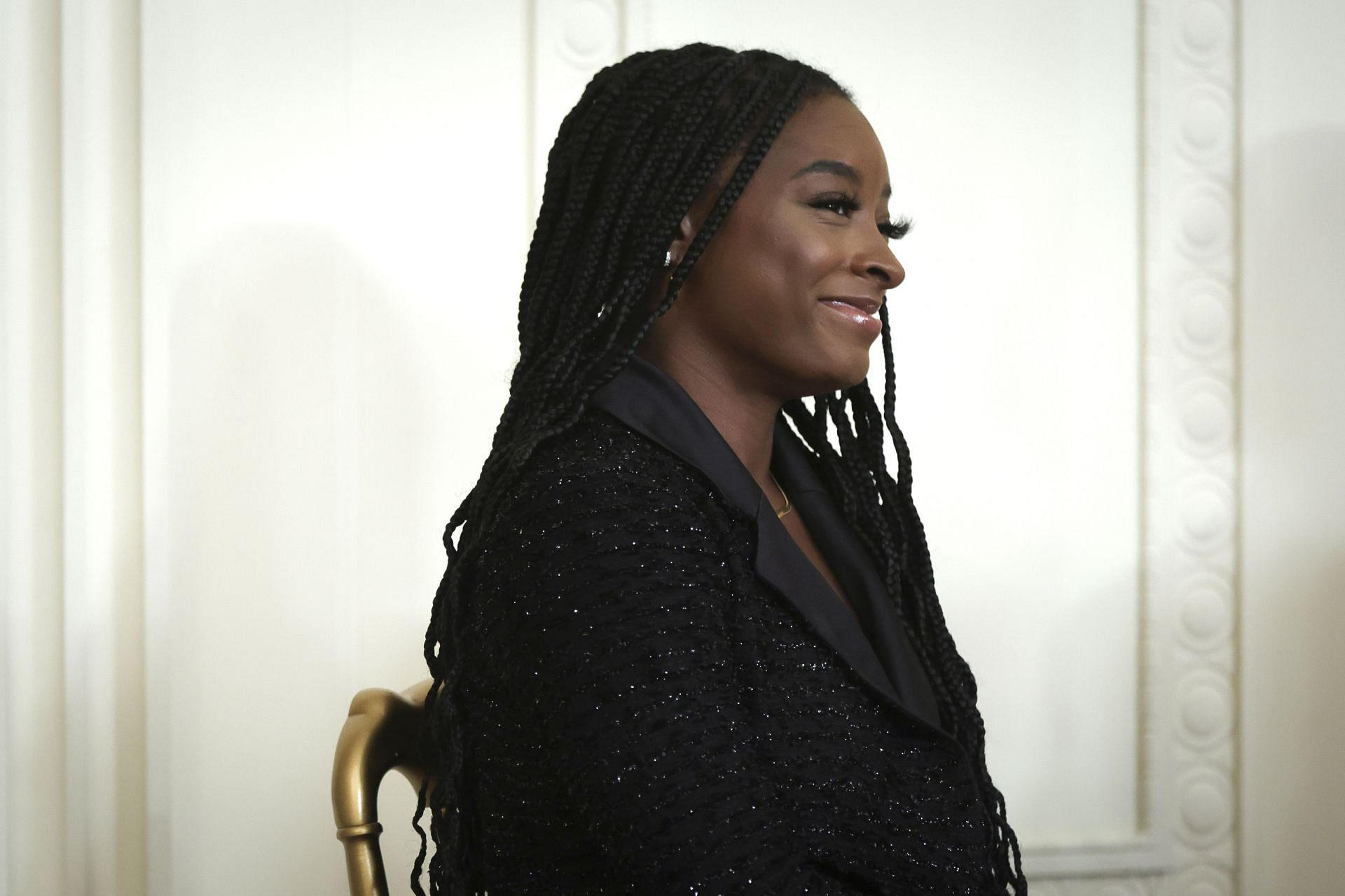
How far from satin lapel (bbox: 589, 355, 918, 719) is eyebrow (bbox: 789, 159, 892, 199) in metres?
0.25

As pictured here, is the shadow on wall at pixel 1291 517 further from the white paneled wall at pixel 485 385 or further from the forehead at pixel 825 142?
the forehead at pixel 825 142

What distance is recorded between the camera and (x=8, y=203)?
160cm

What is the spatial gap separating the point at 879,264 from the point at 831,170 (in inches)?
4.2

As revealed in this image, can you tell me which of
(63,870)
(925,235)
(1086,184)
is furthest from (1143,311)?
(63,870)

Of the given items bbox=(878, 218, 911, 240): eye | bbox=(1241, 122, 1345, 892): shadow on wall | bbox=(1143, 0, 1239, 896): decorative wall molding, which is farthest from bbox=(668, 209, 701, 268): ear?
bbox=(1241, 122, 1345, 892): shadow on wall

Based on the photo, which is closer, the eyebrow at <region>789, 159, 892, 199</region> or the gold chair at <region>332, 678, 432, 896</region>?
the gold chair at <region>332, 678, 432, 896</region>

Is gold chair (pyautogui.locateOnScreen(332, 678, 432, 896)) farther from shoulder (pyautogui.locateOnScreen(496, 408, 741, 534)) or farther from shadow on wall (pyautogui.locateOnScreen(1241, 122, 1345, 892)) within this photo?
shadow on wall (pyautogui.locateOnScreen(1241, 122, 1345, 892))

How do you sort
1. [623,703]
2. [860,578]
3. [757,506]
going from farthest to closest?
[860,578] → [757,506] → [623,703]

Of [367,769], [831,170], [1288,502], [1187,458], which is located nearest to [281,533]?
[367,769]

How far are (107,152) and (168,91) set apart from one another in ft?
0.45

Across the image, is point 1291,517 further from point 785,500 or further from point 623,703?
point 623,703

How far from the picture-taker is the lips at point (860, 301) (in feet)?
3.87

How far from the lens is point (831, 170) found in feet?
3.87

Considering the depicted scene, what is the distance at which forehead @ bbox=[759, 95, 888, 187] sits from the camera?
1174 millimetres
